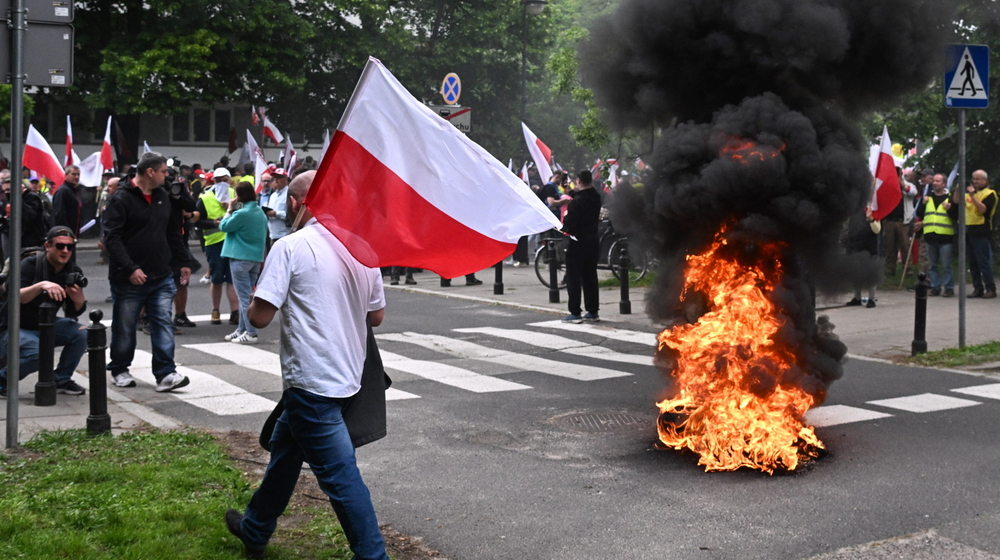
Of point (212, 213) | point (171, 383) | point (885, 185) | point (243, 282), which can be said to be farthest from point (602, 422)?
point (885, 185)

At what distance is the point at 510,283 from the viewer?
19172 mm

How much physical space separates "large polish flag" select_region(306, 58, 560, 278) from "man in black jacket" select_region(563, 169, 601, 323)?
30.3 ft

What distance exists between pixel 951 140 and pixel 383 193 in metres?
17.9

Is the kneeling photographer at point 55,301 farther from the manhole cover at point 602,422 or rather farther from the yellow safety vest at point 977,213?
the yellow safety vest at point 977,213

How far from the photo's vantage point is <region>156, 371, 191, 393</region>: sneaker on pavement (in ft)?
29.4

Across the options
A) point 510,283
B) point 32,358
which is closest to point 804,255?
point 32,358

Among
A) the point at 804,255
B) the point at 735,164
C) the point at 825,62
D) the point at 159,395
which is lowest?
the point at 159,395

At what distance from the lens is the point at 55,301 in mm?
8172

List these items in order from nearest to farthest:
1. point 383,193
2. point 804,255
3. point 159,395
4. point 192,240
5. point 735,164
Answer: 1. point 383,193
2. point 735,164
3. point 804,255
4. point 159,395
5. point 192,240

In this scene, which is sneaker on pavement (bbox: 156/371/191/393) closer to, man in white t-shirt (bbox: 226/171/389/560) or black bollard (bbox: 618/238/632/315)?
man in white t-shirt (bbox: 226/171/389/560)

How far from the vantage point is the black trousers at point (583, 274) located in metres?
13.8

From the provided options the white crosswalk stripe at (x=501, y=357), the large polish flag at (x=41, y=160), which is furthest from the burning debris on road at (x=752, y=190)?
the large polish flag at (x=41, y=160)

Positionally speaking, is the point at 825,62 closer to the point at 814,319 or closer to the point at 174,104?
the point at 814,319

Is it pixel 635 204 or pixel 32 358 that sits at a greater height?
pixel 635 204
